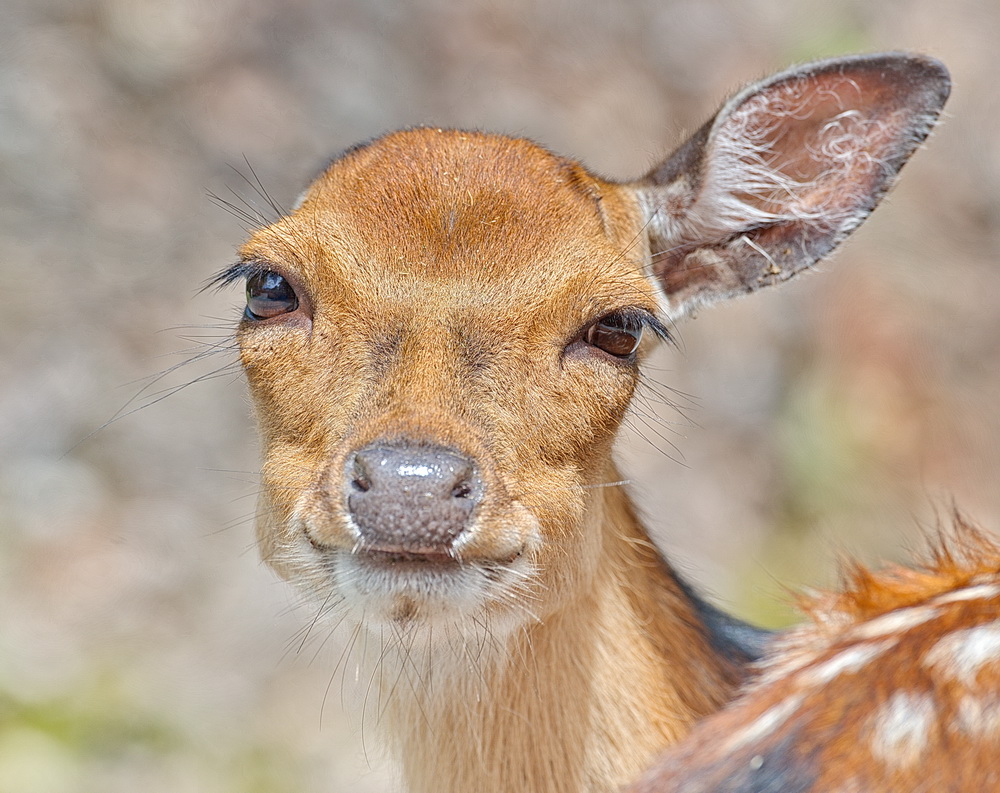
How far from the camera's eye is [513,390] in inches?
141

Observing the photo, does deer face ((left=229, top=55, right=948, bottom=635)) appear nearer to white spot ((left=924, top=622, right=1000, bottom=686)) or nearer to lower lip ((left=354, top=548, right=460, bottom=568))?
lower lip ((left=354, top=548, right=460, bottom=568))

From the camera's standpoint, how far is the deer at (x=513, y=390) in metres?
3.34

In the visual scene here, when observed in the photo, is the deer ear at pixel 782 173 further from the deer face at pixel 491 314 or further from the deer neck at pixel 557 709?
the deer neck at pixel 557 709

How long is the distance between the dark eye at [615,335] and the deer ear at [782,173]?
0.74m

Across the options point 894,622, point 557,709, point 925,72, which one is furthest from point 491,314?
point 925,72

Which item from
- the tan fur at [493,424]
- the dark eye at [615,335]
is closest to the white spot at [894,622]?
the tan fur at [493,424]

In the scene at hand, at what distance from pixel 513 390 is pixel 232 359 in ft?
17.0

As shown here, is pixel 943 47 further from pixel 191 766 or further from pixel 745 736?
pixel 745 736

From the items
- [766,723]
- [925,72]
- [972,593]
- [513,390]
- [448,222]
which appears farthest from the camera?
[925,72]

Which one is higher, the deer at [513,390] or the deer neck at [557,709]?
the deer at [513,390]

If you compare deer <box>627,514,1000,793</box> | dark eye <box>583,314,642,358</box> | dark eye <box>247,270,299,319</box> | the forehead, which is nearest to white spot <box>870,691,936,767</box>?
deer <box>627,514,1000,793</box>

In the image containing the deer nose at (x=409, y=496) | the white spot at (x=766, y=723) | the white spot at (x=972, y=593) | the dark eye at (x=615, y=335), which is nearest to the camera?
the white spot at (x=766, y=723)

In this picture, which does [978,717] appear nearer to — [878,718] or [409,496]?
[878,718]

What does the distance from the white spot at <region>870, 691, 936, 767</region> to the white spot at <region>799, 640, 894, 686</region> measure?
21 cm
